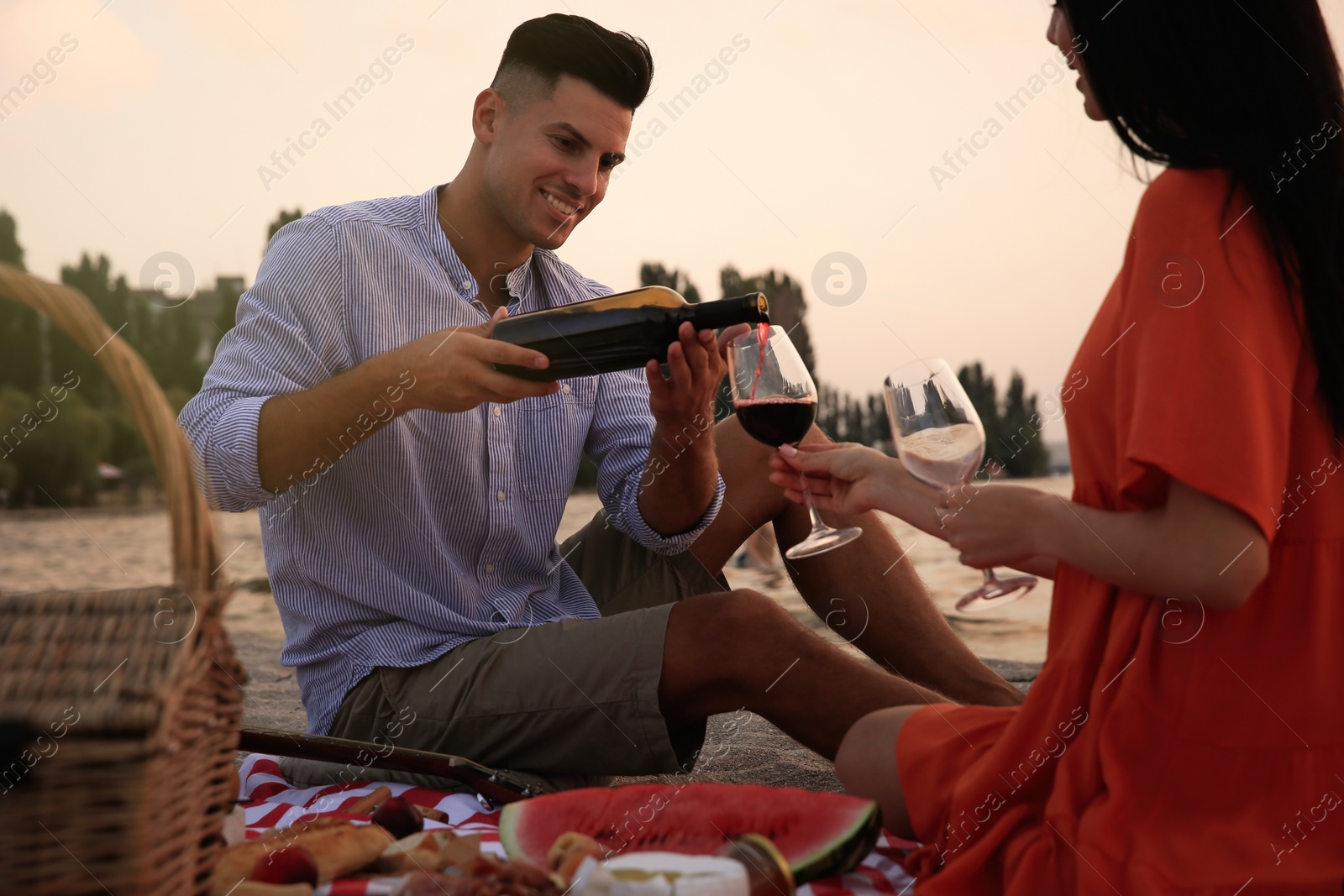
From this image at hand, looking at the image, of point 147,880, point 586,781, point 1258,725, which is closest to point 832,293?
point 586,781

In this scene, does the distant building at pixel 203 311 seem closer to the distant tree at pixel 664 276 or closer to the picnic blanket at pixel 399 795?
the distant tree at pixel 664 276

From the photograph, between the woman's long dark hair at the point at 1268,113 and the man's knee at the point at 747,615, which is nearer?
the woman's long dark hair at the point at 1268,113

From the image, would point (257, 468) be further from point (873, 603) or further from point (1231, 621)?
point (1231, 621)

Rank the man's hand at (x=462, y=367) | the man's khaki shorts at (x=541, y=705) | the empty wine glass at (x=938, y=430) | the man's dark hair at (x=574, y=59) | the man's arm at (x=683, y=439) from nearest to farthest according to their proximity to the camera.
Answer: the empty wine glass at (x=938, y=430) < the man's hand at (x=462, y=367) < the man's khaki shorts at (x=541, y=705) < the man's arm at (x=683, y=439) < the man's dark hair at (x=574, y=59)

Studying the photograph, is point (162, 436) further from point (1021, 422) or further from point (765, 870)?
point (1021, 422)

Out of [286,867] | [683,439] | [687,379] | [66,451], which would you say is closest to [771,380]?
[687,379]

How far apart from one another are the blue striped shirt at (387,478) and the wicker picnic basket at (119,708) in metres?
0.87

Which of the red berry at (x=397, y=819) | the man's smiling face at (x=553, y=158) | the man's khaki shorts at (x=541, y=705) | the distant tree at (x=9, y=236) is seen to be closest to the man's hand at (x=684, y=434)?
the man's khaki shorts at (x=541, y=705)

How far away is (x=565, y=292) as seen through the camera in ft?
10.5

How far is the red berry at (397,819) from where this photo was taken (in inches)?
73.2

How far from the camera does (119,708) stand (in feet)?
3.80

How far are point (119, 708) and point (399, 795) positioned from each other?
1.17 meters

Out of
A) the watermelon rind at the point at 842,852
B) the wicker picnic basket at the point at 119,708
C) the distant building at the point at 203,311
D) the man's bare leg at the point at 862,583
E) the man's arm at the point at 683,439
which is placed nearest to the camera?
the wicker picnic basket at the point at 119,708

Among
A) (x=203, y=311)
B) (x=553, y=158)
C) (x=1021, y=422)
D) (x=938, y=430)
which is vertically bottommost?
(x=1021, y=422)
